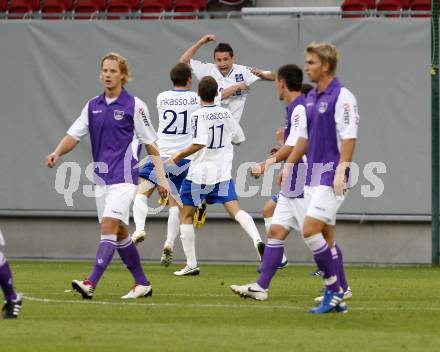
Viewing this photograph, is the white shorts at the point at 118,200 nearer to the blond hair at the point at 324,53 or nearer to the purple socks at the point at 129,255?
the purple socks at the point at 129,255

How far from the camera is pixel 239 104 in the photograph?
16781mm

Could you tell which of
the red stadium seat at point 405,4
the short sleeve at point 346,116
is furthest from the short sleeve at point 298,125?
the red stadium seat at point 405,4

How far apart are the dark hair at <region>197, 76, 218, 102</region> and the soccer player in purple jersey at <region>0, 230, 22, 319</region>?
5322 mm

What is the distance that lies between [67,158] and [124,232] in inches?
280

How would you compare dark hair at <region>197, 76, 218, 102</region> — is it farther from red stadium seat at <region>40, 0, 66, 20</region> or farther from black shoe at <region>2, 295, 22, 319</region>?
red stadium seat at <region>40, 0, 66, 20</region>

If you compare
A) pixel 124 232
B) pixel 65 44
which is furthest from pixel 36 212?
pixel 124 232

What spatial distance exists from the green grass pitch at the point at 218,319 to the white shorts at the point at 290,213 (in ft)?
2.22

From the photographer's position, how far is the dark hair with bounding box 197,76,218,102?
14.3m

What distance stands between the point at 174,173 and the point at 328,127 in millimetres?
6109

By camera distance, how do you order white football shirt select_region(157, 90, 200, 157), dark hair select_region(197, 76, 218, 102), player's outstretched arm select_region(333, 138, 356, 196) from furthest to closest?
white football shirt select_region(157, 90, 200, 157) < dark hair select_region(197, 76, 218, 102) < player's outstretched arm select_region(333, 138, 356, 196)

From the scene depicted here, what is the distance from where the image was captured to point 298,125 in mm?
10695

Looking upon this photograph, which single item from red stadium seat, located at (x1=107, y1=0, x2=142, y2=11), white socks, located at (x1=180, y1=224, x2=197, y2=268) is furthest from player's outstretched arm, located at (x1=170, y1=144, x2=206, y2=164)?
red stadium seat, located at (x1=107, y1=0, x2=142, y2=11)

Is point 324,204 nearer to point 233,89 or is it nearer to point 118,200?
point 118,200

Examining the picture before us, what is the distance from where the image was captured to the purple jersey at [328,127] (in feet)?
32.0
